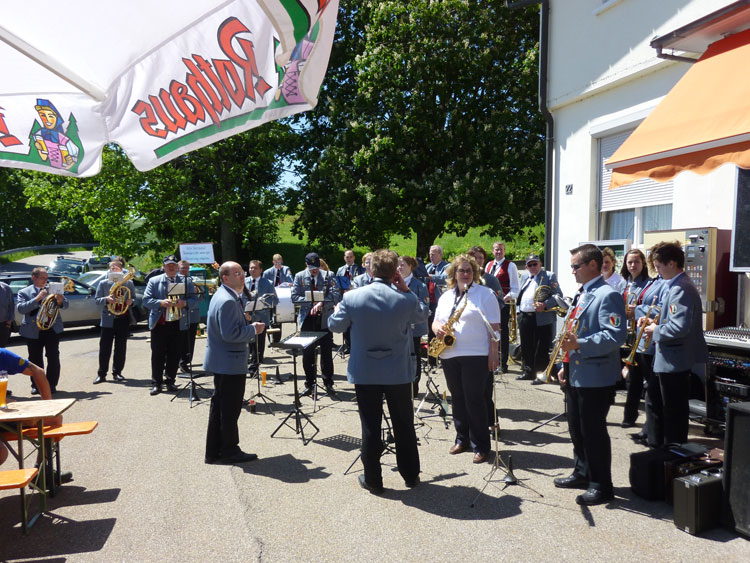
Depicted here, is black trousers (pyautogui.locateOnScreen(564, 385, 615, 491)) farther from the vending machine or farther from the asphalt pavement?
the vending machine

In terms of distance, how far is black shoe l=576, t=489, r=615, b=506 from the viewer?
15.0 feet

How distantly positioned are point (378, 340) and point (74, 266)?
83.7ft

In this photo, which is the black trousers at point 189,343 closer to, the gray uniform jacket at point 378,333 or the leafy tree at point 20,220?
the gray uniform jacket at point 378,333

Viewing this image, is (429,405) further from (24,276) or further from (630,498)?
(24,276)

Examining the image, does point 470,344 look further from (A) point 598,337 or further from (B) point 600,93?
(B) point 600,93

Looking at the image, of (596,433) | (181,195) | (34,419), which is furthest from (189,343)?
(181,195)

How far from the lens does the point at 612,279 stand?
7.99m

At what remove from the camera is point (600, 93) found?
1010 centimetres

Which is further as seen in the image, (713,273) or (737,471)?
(713,273)

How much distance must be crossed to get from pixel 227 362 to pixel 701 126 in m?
5.01

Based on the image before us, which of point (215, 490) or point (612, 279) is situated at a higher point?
point (612, 279)

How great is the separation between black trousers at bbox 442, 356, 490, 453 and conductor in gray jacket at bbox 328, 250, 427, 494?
2.48ft

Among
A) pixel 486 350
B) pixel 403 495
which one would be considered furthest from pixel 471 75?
pixel 403 495

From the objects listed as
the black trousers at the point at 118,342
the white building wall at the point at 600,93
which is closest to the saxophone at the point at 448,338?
the white building wall at the point at 600,93
